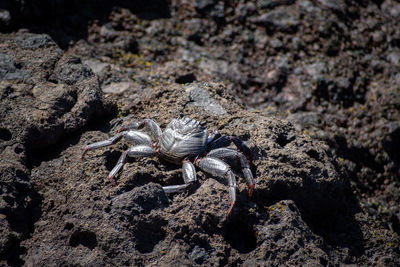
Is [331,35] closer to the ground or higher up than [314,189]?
higher up

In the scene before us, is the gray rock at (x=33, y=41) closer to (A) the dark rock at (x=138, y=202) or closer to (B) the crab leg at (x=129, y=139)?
(B) the crab leg at (x=129, y=139)

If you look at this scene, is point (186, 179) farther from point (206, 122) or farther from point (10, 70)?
point (10, 70)

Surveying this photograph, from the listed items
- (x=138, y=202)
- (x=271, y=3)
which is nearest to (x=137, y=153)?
(x=138, y=202)

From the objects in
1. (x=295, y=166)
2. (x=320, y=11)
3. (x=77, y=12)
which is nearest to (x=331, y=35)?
(x=320, y=11)

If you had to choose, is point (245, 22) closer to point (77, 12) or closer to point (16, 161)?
point (77, 12)

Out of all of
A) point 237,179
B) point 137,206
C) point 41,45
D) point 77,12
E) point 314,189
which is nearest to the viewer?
point 137,206

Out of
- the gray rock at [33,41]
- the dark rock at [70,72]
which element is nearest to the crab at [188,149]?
the dark rock at [70,72]
